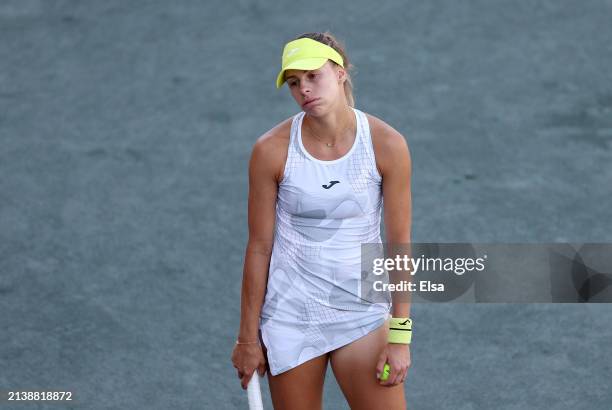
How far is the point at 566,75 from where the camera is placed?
7418 millimetres

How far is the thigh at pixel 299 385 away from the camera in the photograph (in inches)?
136

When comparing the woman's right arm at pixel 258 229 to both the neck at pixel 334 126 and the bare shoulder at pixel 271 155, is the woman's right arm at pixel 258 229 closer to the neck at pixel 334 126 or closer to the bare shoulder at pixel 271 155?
the bare shoulder at pixel 271 155

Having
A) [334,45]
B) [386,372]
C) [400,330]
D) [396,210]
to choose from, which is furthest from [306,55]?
[386,372]

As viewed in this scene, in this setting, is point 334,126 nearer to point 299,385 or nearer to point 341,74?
point 341,74

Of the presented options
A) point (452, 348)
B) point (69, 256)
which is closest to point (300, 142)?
point (452, 348)

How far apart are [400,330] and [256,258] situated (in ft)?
1.62

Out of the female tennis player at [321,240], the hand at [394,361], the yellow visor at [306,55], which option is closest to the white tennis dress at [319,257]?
the female tennis player at [321,240]

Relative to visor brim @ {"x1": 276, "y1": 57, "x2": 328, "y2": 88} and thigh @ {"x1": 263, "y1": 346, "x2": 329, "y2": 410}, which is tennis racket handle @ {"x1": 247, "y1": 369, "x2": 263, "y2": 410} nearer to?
thigh @ {"x1": 263, "y1": 346, "x2": 329, "y2": 410}

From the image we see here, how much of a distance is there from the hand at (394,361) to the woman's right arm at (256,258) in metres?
0.38

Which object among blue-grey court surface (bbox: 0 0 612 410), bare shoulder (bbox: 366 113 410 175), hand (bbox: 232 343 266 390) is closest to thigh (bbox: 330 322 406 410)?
hand (bbox: 232 343 266 390)

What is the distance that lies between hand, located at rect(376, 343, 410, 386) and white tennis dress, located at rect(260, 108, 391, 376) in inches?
4.4

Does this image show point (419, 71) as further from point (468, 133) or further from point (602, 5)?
point (602, 5)

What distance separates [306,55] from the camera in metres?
3.27

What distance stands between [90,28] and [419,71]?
251cm
